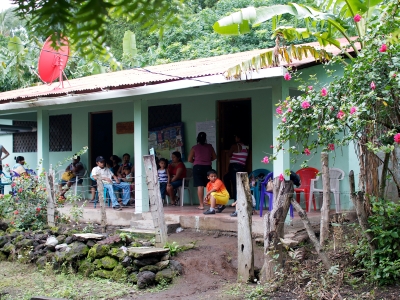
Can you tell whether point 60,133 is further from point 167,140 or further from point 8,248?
point 8,248

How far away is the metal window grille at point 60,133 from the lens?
13.1 meters

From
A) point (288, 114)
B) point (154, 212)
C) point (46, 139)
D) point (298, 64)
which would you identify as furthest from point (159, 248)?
point (46, 139)

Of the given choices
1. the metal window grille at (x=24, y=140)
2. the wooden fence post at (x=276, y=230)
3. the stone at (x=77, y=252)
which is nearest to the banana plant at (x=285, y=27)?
the wooden fence post at (x=276, y=230)

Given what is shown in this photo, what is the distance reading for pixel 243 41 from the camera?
17875mm

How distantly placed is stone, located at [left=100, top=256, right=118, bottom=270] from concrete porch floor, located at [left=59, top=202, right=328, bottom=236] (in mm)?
1484

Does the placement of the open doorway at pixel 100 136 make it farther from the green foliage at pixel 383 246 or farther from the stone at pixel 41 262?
the green foliage at pixel 383 246

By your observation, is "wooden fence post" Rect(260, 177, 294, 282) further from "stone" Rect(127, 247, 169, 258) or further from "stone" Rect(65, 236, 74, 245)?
"stone" Rect(65, 236, 74, 245)

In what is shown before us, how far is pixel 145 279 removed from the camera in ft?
21.2

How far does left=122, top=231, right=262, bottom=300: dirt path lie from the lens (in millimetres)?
6164

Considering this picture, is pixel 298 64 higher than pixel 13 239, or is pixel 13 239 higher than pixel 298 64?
pixel 298 64

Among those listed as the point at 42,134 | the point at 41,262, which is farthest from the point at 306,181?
the point at 42,134

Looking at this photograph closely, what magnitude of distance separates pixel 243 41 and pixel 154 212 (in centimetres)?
1179

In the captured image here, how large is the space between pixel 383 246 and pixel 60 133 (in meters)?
9.79

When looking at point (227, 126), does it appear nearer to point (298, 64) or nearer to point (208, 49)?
point (298, 64)
